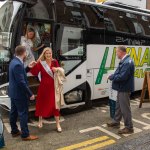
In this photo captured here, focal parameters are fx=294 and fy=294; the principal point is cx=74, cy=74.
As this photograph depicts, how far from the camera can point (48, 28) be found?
272 inches

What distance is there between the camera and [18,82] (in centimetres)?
533

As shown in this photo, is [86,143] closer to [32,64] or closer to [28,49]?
[32,64]

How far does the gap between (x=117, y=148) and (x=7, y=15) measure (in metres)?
3.80

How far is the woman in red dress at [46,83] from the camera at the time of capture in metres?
6.12

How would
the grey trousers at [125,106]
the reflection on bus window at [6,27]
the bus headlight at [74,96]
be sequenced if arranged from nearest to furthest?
the grey trousers at [125,106]
the reflection on bus window at [6,27]
the bus headlight at [74,96]

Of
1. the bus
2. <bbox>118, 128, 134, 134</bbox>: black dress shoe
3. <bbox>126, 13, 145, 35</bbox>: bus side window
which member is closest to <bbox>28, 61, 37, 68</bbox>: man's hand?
the bus

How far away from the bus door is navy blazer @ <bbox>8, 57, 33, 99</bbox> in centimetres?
184

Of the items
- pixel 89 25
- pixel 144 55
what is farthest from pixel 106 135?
pixel 144 55

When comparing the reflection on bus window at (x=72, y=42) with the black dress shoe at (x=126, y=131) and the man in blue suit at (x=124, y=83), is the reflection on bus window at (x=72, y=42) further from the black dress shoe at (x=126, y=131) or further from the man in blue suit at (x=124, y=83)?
the black dress shoe at (x=126, y=131)

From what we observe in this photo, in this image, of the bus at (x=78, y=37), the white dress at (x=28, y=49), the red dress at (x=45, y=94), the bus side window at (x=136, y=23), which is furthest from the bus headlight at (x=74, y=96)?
the bus side window at (x=136, y=23)

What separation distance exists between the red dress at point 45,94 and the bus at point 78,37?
0.64 m

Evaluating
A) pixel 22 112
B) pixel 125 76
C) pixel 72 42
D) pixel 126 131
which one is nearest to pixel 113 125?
pixel 126 131

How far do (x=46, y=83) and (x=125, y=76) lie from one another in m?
1.64

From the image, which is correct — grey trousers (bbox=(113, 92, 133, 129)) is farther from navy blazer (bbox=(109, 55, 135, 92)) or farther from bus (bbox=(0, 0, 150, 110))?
bus (bbox=(0, 0, 150, 110))
